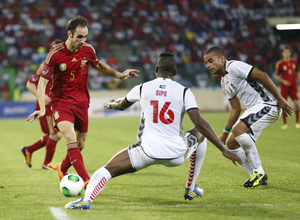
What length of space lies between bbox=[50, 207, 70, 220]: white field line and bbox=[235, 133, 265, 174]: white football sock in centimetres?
267

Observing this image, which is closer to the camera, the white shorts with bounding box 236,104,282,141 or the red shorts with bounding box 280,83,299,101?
the white shorts with bounding box 236,104,282,141

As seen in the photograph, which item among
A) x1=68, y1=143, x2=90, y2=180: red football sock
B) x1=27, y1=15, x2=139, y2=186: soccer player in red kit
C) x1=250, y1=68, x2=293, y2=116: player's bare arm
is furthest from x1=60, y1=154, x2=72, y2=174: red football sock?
x1=250, y1=68, x2=293, y2=116: player's bare arm

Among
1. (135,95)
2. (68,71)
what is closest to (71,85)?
(68,71)

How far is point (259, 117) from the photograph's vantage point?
6.02 meters

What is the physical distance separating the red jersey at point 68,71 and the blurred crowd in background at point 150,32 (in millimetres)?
16930

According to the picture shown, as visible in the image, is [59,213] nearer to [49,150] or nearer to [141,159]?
[141,159]

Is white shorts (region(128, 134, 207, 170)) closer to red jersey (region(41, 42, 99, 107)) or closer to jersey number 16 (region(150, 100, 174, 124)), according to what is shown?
jersey number 16 (region(150, 100, 174, 124))

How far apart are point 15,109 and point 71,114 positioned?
17415 mm

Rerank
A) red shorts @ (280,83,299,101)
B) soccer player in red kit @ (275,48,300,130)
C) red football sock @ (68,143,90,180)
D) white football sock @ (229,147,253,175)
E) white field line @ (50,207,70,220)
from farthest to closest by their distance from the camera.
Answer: red shorts @ (280,83,299,101), soccer player in red kit @ (275,48,300,130), white football sock @ (229,147,253,175), red football sock @ (68,143,90,180), white field line @ (50,207,70,220)

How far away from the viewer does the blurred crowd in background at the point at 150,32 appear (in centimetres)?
2422

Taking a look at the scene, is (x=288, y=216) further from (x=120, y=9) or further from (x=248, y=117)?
(x=120, y=9)

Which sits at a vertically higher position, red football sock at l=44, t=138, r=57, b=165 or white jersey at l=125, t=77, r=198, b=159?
white jersey at l=125, t=77, r=198, b=159

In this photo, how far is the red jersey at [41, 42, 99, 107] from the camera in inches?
221

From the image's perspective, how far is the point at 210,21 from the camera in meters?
29.4
